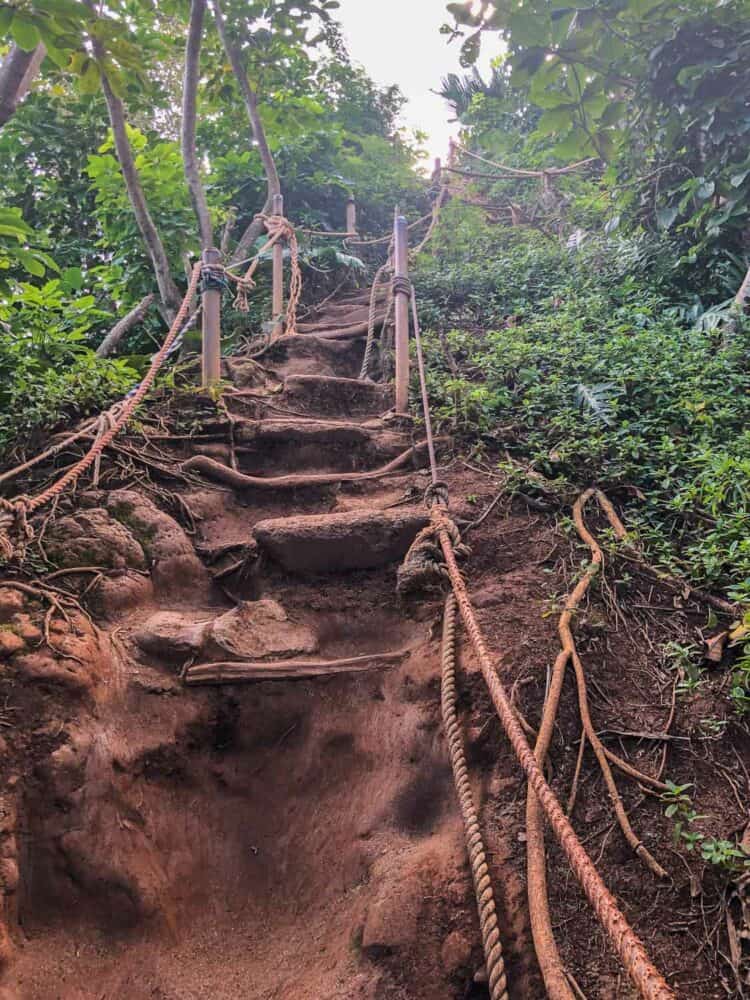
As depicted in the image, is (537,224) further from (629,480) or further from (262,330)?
(629,480)

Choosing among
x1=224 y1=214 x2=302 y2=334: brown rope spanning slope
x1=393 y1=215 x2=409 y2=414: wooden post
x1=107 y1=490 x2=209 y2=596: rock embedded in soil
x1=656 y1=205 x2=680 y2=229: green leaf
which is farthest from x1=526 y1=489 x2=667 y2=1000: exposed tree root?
x1=224 y1=214 x2=302 y2=334: brown rope spanning slope

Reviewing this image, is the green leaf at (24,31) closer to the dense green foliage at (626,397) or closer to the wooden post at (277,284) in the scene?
the dense green foliage at (626,397)

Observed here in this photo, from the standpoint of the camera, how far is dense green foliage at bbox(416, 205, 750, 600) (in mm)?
2779

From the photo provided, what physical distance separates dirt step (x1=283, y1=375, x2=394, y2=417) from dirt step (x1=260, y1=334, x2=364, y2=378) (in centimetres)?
64

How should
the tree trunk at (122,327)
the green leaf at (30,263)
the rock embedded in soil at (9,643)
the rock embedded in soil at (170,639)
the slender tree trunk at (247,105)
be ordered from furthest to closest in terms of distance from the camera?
the slender tree trunk at (247,105) → the tree trunk at (122,327) → the green leaf at (30,263) → the rock embedded in soil at (170,639) → the rock embedded in soil at (9,643)

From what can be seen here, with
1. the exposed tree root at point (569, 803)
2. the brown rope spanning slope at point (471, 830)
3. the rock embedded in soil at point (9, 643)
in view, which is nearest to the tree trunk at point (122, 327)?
the rock embedded in soil at point (9, 643)

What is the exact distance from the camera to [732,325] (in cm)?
420

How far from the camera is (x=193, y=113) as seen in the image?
16.6ft

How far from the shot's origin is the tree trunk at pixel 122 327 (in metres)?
5.10

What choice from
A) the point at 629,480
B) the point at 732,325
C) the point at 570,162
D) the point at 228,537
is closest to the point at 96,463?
the point at 228,537

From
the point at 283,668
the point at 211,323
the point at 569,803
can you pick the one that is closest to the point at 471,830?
the point at 569,803

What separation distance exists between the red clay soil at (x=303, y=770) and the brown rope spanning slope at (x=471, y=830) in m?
0.10

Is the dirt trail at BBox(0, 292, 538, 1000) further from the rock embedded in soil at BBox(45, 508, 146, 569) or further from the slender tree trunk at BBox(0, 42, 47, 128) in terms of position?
the slender tree trunk at BBox(0, 42, 47, 128)

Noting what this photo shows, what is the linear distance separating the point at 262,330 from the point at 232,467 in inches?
107
